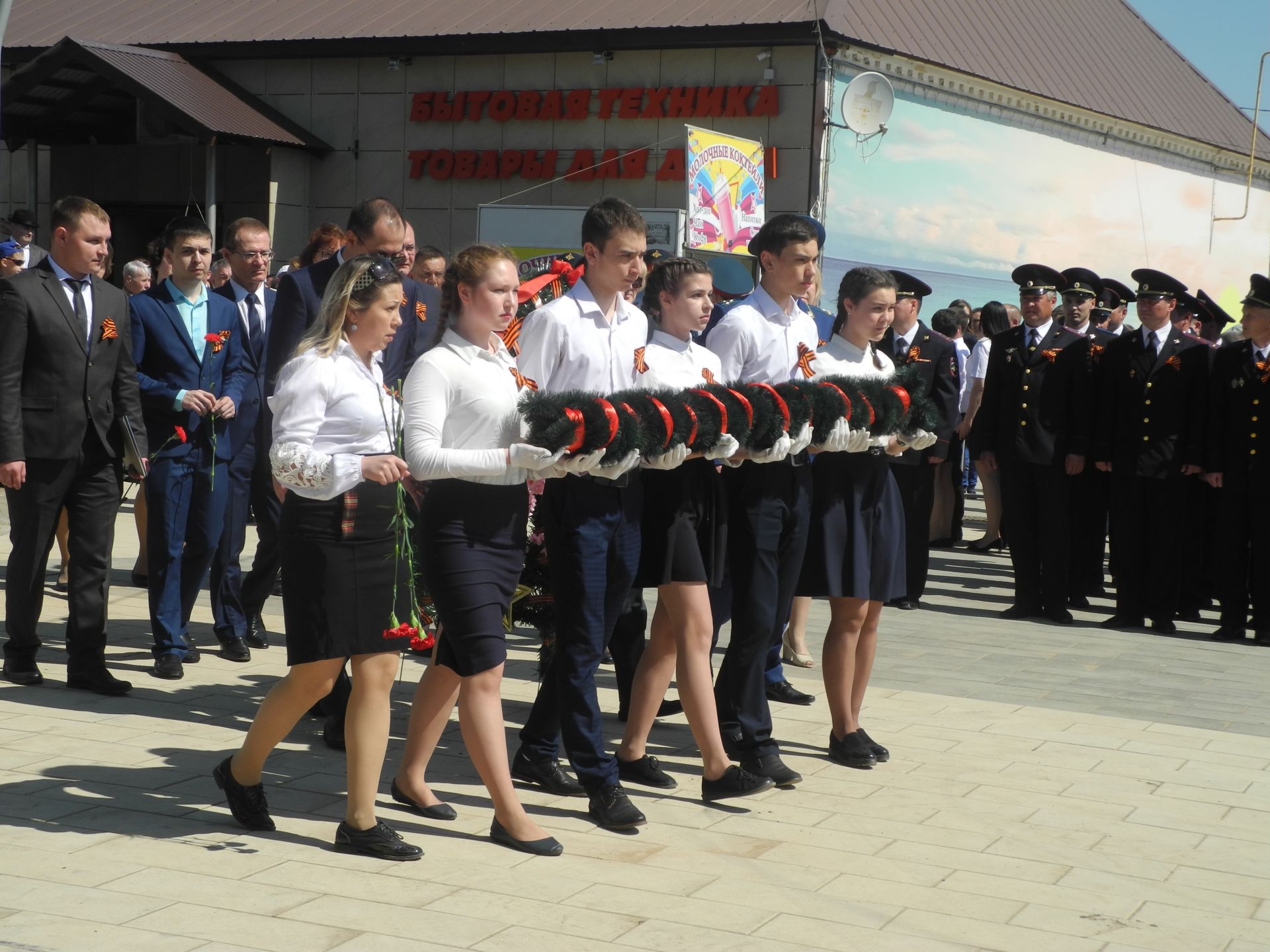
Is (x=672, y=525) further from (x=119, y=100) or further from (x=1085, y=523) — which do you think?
(x=119, y=100)

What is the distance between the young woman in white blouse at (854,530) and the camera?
586 centimetres

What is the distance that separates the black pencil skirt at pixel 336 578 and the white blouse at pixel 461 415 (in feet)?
0.76

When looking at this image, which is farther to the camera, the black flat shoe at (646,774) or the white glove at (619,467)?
the black flat shoe at (646,774)

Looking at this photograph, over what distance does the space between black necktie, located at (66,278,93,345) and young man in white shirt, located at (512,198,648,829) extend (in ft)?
8.34

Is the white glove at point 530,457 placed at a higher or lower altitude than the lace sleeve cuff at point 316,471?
higher

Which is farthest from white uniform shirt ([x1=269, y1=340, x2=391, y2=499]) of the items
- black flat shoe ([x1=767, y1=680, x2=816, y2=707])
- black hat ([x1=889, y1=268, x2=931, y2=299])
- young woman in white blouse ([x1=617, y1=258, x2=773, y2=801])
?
black hat ([x1=889, y1=268, x2=931, y2=299])

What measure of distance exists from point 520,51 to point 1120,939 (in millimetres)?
16926

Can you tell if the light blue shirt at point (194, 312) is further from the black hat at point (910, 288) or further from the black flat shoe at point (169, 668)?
the black hat at point (910, 288)

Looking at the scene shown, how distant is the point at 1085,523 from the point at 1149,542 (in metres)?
0.75

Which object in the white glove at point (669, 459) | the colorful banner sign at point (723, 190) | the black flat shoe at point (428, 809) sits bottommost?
the black flat shoe at point (428, 809)

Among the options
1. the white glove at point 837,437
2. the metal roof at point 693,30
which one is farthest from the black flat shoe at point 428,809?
the metal roof at point 693,30

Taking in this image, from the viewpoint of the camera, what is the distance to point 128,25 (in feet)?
73.9

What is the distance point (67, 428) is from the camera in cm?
663

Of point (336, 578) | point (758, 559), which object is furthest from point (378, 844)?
point (758, 559)
